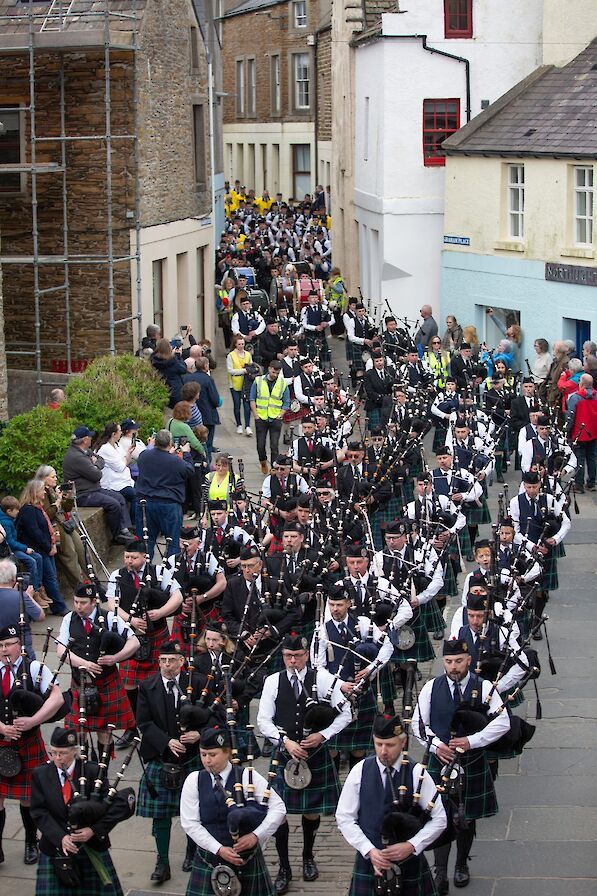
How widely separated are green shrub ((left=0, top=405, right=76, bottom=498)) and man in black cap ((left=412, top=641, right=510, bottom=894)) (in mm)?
7033

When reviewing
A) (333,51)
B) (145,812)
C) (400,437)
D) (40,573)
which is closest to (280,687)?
(145,812)

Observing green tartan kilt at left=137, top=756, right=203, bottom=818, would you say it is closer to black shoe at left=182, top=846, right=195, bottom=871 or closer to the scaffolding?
black shoe at left=182, top=846, right=195, bottom=871

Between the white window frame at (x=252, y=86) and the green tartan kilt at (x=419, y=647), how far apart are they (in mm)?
42134

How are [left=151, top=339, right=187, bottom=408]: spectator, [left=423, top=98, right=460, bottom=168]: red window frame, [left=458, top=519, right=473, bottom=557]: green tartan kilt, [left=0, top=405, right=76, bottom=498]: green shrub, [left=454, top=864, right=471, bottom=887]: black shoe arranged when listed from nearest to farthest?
[left=454, top=864, right=471, bottom=887]: black shoe, [left=458, top=519, right=473, bottom=557]: green tartan kilt, [left=0, top=405, right=76, bottom=498]: green shrub, [left=151, top=339, right=187, bottom=408]: spectator, [left=423, top=98, right=460, bottom=168]: red window frame

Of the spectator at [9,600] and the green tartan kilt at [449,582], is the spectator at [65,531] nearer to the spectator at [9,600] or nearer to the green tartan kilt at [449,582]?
the spectator at [9,600]

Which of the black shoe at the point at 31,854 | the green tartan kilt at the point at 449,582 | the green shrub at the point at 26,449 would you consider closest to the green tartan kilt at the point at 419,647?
the green tartan kilt at the point at 449,582

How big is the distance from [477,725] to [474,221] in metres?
18.9

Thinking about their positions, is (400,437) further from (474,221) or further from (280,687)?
(474,221)

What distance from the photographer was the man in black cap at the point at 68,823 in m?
7.59

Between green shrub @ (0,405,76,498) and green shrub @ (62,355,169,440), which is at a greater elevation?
green shrub @ (62,355,169,440)

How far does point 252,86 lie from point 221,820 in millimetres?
46690

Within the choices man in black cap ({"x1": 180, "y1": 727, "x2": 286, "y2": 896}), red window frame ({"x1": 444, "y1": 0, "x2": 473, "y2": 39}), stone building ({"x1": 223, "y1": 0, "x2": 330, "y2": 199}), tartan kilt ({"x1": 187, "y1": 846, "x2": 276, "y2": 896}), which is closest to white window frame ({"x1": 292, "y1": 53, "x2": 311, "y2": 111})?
stone building ({"x1": 223, "y1": 0, "x2": 330, "y2": 199})

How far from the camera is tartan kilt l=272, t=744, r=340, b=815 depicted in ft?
29.0

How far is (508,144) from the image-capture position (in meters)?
25.5
